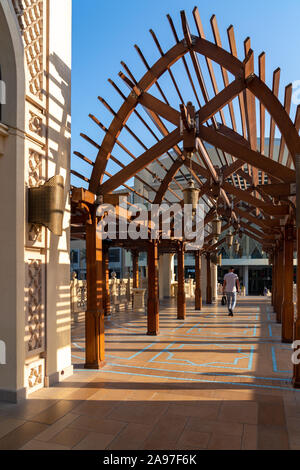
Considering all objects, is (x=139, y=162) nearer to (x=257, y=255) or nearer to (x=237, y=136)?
(x=237, y=136)

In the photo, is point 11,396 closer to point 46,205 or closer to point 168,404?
point 168,404

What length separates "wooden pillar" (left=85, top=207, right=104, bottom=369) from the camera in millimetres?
6473

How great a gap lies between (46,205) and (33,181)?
22.4 inches

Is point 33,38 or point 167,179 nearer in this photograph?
point 33,38

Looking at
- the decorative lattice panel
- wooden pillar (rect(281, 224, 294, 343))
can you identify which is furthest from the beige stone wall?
wooden pillar (rect(281, 224, 294, 343))

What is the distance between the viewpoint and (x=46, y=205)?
16.2 feet

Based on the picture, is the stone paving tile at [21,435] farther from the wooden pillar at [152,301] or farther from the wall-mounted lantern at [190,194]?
the wooden pillar at [152,301]

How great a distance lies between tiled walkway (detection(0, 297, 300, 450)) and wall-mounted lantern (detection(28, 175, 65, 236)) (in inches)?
95.4

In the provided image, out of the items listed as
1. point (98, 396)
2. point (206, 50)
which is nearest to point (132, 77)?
point (206, 50)

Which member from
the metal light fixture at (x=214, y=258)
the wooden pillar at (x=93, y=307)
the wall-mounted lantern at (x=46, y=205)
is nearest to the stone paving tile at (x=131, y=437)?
the wooden pillar at (x=93, y=307)

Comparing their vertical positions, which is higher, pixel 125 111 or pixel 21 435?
pixel 125 111

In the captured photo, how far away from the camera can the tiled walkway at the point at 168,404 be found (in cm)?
363

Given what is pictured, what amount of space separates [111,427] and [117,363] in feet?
9.91

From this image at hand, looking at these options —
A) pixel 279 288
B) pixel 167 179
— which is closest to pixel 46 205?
pixel 167 179
